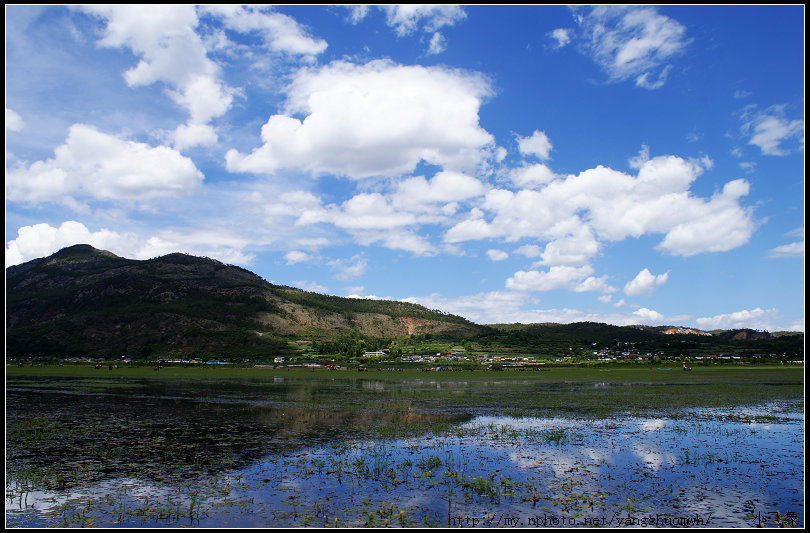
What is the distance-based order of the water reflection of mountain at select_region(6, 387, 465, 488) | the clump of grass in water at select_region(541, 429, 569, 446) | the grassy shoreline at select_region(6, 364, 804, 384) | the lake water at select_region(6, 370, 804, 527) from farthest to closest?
the grassy shoreline at select_region(6, 364, 804, 384)
the clump of grass in water at select_region(541, 429, 569, 446)
the water reflection of mountain at select_region(6, 387, 465, 488)
the lake water at select_region(6, 370, 804, 527)

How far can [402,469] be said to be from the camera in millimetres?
22344

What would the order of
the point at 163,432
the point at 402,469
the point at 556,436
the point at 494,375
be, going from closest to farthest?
the point at 402,469, the point at 556,436, the point at 163,432, the point at 494,375

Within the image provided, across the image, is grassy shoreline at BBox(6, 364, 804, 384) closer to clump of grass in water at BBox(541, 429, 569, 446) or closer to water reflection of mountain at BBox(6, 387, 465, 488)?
water reflection of mountain at BBox(6, 387, 465, 488)

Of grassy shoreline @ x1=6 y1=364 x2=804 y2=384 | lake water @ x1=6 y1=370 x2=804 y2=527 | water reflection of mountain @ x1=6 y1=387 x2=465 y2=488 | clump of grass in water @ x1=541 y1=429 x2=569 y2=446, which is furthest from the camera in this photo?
grassy shoreline @ x1=6 y1=364 x2=804 y2=384

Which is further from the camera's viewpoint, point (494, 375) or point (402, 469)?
point (494, 375)

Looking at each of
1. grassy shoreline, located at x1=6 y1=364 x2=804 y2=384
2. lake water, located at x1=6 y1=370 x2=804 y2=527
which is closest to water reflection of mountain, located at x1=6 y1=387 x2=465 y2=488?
lake water, located at x1=6 y1=370 x2=804 y2=527

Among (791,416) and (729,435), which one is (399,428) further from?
(791,416)

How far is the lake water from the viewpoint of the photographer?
16547 mm

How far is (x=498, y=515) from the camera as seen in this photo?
53.8 ft

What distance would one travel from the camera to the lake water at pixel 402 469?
54.3 ft

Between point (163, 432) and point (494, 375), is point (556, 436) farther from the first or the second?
point (494, 375)

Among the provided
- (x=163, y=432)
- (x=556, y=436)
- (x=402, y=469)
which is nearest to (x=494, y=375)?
(x=556, y=436)

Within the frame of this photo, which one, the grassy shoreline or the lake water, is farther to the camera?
the grassy shoreline

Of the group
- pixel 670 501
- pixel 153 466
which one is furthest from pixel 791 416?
pixel 153 466
